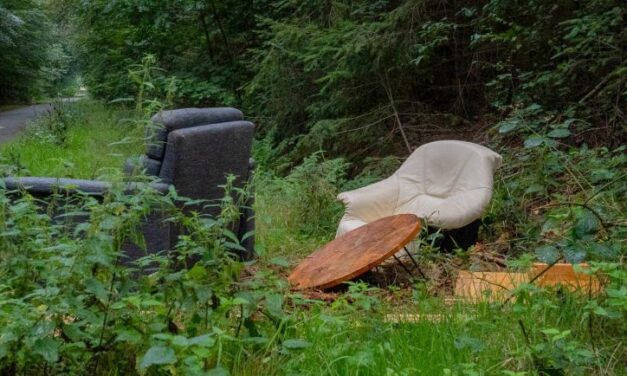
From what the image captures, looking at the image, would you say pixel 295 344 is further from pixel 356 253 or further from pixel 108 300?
pixel 356 253

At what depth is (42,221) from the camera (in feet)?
9.11

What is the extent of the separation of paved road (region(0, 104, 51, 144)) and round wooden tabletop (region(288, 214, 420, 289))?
30.9ft

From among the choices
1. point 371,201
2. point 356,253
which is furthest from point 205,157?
point 371,201

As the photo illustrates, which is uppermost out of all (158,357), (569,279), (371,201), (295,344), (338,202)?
(158,357)

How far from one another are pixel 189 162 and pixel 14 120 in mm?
15229

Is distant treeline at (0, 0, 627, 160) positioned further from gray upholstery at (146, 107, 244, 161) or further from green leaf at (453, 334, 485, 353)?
green leaf at (453, 334, 485, 353)

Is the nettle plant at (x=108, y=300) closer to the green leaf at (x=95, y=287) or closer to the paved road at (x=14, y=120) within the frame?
the green leaf at (x=95, y=287)

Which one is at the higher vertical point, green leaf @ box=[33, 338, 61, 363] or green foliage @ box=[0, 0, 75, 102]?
green leaf @ box=[33, 338, 61, 363]

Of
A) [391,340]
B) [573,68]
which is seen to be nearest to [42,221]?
[391,340]

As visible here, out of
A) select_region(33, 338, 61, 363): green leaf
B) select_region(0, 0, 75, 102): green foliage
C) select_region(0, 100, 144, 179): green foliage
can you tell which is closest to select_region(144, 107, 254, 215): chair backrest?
select_region(33, 338, 61, 363): green leaf

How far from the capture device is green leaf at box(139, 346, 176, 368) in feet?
6.97

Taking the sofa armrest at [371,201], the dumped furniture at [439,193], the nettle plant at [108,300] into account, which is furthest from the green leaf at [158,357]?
the sofa armrest at [371,201]

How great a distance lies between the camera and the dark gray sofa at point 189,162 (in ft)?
14.3

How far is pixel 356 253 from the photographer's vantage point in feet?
15.5
